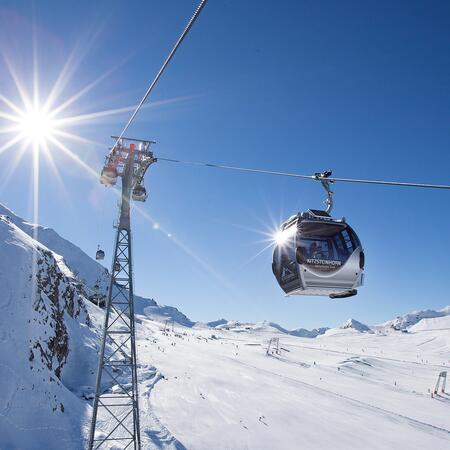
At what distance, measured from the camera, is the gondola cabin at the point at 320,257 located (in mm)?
9367

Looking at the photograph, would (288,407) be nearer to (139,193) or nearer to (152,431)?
(152,431)

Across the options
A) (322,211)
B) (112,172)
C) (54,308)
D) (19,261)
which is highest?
(112,172)

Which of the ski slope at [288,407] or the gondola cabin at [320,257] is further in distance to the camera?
the ski slope at [288,407]

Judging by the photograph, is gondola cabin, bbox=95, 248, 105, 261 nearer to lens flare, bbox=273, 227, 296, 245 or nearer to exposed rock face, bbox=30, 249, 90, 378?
exposed rock face, bbox=30, 249, 90, 378

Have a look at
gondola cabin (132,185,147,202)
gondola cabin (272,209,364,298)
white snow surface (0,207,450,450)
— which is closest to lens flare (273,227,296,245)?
gondola cabin (272,209,364,298)

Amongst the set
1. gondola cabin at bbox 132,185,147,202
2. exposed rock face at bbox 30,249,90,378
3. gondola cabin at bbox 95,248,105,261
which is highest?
gondola cabin at bbox 132,185,147,202

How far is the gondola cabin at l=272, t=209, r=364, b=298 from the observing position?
9367mm

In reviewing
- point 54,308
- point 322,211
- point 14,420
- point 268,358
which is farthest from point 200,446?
point 268,358

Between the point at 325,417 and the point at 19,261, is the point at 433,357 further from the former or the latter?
the point at 19,261

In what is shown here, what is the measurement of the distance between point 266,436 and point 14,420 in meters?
14.4

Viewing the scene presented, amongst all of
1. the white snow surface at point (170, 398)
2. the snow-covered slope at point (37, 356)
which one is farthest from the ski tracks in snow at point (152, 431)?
the snow-covered slope at point (37, 356)

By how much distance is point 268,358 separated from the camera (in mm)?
61812

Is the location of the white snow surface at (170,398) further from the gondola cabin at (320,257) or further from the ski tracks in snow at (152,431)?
the gondola cabin at (320,257)

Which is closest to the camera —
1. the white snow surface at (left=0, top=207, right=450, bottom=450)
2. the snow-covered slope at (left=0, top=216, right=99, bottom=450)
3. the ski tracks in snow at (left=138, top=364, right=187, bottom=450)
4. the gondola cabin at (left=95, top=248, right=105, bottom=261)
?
the snow-covered slope at (left=0, top=216, right=99, bottom=450)
